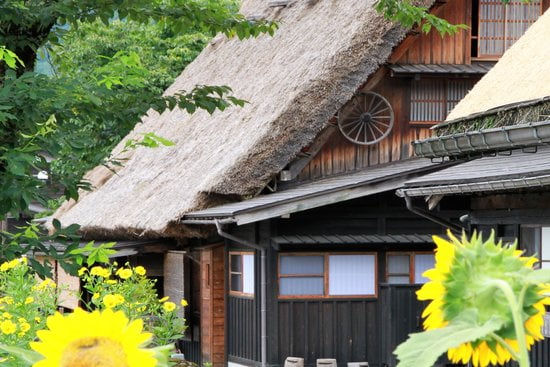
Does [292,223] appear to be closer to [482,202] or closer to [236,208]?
[236,208]

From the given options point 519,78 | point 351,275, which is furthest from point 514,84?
point 351,275

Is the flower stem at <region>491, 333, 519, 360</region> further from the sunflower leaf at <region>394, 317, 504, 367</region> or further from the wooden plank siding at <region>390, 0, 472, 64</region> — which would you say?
the wooden plank siding at <region>390, 0, 472, 64</region>

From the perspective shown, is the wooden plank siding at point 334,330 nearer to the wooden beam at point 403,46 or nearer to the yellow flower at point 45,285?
the wooden beam at point 403,46

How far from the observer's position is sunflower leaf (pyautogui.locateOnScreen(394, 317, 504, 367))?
0.87m

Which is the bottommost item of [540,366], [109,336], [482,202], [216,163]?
[540,366]

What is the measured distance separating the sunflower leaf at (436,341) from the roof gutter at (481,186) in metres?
7.03

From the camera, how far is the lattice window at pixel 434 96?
51.7 ft

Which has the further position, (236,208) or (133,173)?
(133,173)

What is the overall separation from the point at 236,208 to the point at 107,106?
6.53 metres

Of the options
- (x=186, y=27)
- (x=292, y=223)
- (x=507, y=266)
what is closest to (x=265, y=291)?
(x=292, y=223)

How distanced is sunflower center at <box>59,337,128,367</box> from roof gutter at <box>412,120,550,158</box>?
7688 mm

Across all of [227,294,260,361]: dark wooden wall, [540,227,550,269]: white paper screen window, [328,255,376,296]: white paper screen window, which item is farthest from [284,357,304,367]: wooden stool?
[540,227,550,269]: white paper screen window

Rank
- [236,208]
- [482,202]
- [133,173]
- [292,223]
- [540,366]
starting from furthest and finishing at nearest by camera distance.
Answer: [133,173] → [292,223] → [236,208] → [482,202] → [540,366]

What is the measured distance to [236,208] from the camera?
1403 cm
